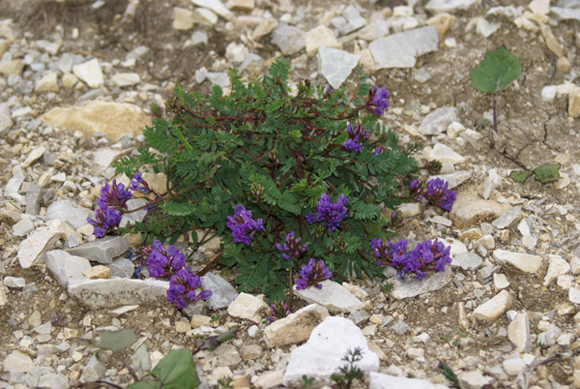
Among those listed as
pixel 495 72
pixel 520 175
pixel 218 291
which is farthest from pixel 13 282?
pixel 495 72

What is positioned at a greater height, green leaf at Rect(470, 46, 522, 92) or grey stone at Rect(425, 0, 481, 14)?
grey stone at Rect(425, 0, 481, 14)

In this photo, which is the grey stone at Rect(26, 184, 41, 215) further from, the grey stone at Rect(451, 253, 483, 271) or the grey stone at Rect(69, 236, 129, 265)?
the grey stone at Rect(451, 253, 483, 271)

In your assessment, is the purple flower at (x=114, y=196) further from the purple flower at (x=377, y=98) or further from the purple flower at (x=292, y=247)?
the purple flower at (x=377, y=98)

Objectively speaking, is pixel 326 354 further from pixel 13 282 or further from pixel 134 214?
pixel 13 282

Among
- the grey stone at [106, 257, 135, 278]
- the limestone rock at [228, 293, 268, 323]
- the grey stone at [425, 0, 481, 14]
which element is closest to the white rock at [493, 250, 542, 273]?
the limestone rock at [228, 293, 268, 323]

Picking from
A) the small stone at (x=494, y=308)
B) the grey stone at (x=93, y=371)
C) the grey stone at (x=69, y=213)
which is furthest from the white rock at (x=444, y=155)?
the grey stone at (x=93, y=371)

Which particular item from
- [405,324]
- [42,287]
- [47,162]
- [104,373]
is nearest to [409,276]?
[405,324]
